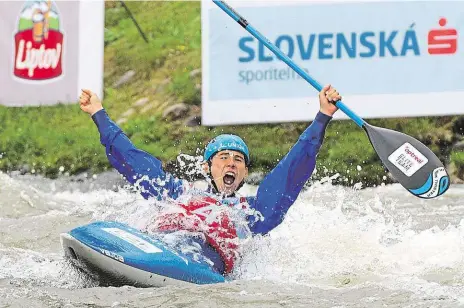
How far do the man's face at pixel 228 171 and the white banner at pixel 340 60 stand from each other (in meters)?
3.63

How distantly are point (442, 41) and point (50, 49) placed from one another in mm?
3526

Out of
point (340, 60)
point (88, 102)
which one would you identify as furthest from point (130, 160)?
point (340, 60)

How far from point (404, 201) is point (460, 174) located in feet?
3.82

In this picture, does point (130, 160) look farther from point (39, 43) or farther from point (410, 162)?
point (39, 43)

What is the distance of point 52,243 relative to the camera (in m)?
6.67

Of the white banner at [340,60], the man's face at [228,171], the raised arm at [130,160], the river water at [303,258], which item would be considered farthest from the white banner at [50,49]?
the man's face at [228,171]

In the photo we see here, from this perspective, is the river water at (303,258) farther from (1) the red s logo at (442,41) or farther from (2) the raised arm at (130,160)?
(1) the red s logo at (442,41)

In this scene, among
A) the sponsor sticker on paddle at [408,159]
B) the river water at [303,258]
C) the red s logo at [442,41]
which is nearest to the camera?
the river water at [303,258]

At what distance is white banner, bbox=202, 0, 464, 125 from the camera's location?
902cm

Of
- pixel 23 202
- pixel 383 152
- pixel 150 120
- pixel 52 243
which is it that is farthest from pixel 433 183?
pixel 150 120

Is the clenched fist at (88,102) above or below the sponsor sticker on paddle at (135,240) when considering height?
above

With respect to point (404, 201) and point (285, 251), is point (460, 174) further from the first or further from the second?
point (285, 251)

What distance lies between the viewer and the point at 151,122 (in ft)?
32.9

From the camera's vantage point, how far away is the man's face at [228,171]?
215 inches
